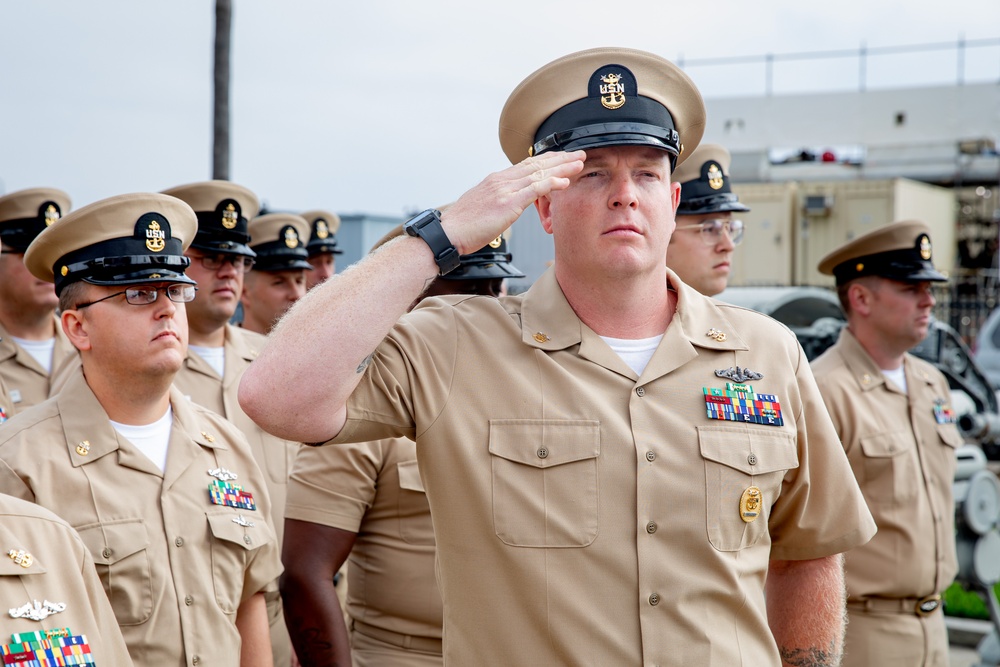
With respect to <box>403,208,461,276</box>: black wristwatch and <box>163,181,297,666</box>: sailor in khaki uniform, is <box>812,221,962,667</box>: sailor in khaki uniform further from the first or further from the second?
<box>403,208,461,276</box>: black wristwatch

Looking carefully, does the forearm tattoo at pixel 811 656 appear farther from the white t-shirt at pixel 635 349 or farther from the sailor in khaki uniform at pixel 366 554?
the sailor in khaki uniform at pixel 366 554

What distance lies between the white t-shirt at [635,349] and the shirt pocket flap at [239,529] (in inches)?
53.3

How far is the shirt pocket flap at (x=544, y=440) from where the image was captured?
2.35 m

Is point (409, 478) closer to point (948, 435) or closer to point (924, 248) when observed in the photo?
point (948, 435)

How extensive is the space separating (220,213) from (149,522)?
7.07ft

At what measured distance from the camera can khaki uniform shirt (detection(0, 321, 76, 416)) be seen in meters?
4.63

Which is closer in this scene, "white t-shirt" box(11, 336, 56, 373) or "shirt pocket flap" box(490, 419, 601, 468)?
"shirt pocket flap" box(490, 419, 601, 468)

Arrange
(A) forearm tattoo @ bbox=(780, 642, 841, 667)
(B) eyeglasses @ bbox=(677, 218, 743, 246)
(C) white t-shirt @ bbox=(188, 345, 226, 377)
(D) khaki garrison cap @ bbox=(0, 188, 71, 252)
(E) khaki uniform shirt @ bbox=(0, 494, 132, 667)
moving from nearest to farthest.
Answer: (E) khaki uniform shirt @ bbox=(0, 494, 132, 667), (A) forearm tattoo @ bbox=(780, 642, 841, 667), (B) eyeglasses @ bbox=(677, 218, 743, 246), (C) white t-shirt @ bbox=(188, 345, 226, 377), (D) khaki garrison cap @ bbox=(0, 188, 71, 252)

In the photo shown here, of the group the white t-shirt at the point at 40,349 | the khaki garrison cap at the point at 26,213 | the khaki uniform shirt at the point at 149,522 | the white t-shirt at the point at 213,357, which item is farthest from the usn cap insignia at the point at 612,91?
the khaki garrison cap at the point at 26,213

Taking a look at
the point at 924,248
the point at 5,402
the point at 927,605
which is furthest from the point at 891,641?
→ the point at 5,402

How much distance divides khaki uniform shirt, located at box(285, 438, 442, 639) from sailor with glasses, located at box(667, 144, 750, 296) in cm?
155

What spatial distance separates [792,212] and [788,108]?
1303 cm

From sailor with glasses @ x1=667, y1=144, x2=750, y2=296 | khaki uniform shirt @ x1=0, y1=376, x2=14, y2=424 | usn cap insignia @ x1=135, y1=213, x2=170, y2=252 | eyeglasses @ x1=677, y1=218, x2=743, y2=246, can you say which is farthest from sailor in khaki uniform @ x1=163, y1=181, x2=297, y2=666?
eyeglasses @ x1=677, y1=218, x2=743, y2=246

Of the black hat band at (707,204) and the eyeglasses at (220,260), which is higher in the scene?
the black hat band at (707,204)
